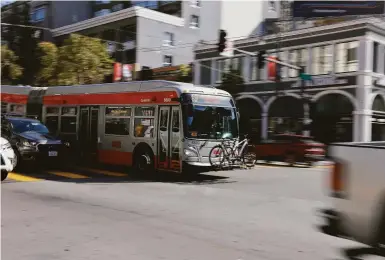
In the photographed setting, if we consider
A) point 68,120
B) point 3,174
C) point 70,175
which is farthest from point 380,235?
point 68,120

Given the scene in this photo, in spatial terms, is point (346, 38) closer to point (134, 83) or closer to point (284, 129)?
point (284, 129)

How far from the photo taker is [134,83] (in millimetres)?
15406

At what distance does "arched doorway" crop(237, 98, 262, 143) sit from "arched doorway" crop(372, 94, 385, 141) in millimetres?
8124

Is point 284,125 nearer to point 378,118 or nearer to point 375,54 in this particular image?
point 378,118

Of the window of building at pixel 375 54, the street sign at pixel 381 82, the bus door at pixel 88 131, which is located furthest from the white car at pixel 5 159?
the window of building at pixel 375 54

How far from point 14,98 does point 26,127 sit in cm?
769

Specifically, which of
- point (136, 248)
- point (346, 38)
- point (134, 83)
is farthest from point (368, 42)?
point (136, 248)

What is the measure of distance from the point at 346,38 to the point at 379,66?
296 centimetres

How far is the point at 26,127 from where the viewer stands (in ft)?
51.5

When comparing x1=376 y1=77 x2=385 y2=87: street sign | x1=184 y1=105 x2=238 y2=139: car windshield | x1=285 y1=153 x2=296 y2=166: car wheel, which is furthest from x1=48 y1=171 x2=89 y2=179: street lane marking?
x1=376 y1=77 x2=385 y2=87: street sign

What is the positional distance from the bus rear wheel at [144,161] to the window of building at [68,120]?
13.6 feet

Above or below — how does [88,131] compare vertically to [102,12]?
below

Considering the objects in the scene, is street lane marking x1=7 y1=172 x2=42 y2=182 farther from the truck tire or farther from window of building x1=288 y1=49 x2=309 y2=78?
window of building x1=288 y1=49 x2=309 y2=78

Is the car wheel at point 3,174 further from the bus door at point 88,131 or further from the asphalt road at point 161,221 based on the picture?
the bus door at point 88,131
